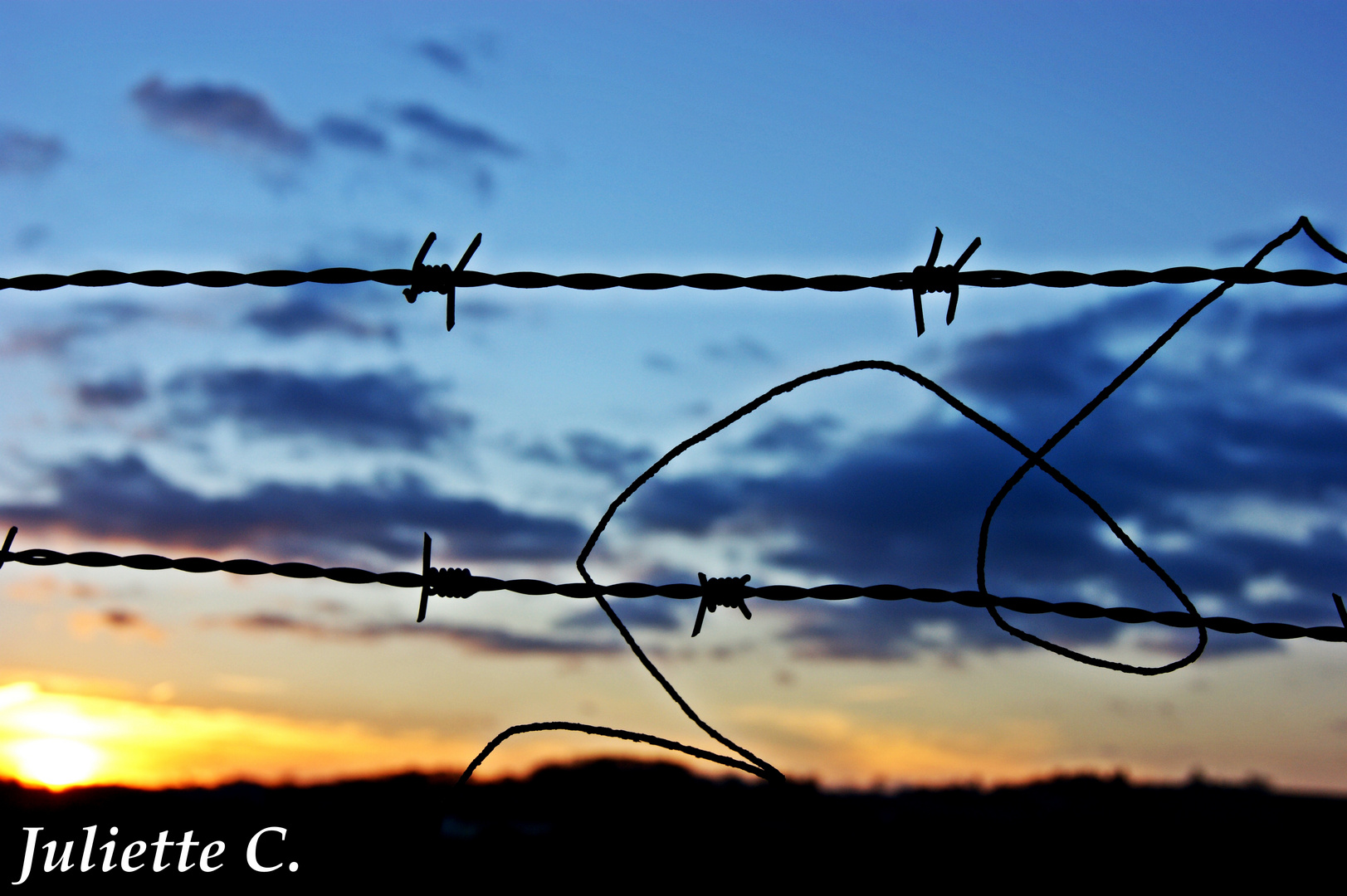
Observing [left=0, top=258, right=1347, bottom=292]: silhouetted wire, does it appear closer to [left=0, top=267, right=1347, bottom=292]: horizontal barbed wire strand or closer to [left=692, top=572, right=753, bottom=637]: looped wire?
[left=0, top=267, right=1347, bottom=292]: horizontal barbed wire strand

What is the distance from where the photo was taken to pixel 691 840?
2.14 metres

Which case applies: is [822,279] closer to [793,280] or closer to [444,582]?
[793,280]

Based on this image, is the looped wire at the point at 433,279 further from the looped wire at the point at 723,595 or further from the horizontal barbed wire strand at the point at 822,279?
the looped wire at the point at 723,595

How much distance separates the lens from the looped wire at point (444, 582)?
84.4 inches

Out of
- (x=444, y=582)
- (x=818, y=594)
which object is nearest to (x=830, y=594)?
(x=818, y=594)

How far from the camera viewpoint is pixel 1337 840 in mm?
2270

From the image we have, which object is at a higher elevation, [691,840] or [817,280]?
[817,280]

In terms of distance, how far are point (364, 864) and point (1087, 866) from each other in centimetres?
143

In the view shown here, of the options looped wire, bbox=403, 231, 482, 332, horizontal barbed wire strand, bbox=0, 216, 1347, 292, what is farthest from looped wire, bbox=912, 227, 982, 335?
looped wire, bbox=403, 231, 482, 332

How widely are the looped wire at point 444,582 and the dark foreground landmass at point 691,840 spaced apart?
0.37 m

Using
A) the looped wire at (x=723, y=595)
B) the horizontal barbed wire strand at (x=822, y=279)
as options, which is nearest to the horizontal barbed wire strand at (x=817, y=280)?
the horizontal barbed wire strand at (x=822, y=279)

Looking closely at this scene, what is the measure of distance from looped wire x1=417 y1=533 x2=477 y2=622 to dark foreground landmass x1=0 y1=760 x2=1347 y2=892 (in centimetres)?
37

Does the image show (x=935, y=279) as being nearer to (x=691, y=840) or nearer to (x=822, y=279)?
(x=822, y=279)

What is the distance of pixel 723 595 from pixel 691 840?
486 millimetres
